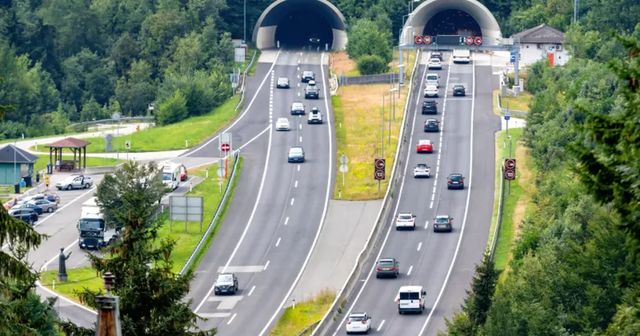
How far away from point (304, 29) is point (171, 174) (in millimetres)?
75356

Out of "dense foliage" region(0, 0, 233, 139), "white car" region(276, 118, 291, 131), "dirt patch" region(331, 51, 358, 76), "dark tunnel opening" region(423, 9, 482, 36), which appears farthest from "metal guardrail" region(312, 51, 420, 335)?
"dark tunnel opening" region(423, 9, 482, 36)

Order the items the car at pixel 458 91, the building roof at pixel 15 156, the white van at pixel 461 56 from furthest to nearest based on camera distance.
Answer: the white van at pixel 461 56, the car at pixel 458 91, the building roof at pixel 15 156

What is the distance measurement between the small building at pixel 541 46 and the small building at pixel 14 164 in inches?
2052

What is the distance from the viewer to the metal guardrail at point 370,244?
8106 centimetres

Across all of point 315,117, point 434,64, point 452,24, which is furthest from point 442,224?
point 452,24

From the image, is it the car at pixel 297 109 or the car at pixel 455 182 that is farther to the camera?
the car at pixel 297 109

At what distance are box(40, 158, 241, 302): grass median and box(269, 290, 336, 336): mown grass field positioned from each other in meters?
6.79

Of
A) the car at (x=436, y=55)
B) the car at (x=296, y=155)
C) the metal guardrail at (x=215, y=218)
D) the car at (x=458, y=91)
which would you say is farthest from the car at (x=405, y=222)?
the car at (x=436, y=55)

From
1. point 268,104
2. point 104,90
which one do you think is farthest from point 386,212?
point 104,90

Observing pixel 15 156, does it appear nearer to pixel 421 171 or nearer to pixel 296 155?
pixel 296 155

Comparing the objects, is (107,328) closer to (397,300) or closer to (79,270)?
(397,300)

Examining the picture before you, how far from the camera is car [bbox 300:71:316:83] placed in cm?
14650

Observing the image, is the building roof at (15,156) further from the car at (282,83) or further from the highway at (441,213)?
the car at (282,83)

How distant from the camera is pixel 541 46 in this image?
148 m
